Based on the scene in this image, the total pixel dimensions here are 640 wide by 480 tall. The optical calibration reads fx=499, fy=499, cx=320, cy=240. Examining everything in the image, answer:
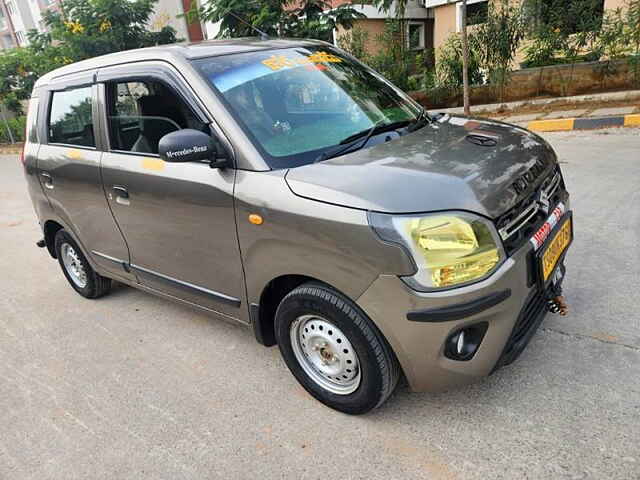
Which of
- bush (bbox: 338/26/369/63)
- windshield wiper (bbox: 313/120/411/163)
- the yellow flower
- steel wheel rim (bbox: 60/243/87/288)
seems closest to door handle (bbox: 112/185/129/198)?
steel wheel rim (bbox: 60/243/87/288)

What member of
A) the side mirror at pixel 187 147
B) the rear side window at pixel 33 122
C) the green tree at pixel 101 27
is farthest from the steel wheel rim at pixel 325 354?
the green tree at pixel 101 27

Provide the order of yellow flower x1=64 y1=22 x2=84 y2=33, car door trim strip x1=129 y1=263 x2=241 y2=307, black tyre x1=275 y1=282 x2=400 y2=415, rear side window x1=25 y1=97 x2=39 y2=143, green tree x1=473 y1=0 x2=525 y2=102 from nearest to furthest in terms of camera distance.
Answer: black tyre x1=275 y1=282 x2=400 y2=415 → car door trim strip x1=129 y1=263 x2=241 y2=307 → rear side window x1=25 y1=97 x2=39 y2=143 → green tree x1=473 y1=0 x2=525 y2=102 → yellow flower x1=64 y1=22 x2=84 y2=33

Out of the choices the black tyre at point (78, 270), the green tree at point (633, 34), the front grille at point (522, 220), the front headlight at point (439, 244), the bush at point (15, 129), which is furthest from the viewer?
the bush at point (15, 129)

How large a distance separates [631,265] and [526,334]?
1843 mm

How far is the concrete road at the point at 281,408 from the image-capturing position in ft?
7.38

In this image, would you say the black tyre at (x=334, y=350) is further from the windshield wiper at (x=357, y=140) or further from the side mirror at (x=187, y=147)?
the side mirror at (x=187, y=147)

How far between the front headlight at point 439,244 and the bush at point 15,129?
2633cm

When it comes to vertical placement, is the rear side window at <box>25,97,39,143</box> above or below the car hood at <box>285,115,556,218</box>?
above

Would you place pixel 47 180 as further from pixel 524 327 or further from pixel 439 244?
pixel 524 327

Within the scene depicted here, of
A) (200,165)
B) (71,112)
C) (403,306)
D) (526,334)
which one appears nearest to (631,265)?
(526,334)

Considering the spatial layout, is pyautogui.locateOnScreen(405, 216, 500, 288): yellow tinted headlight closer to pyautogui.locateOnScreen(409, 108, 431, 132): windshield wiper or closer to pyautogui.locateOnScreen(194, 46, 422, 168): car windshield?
pyautogui.locateOnScreen(194, 46, 422, 168): car windshield

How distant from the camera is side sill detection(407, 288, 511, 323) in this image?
2045mm

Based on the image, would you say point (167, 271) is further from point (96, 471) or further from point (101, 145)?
point (96, 471)

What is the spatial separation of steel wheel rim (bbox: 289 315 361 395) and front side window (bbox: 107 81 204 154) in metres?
1.21
